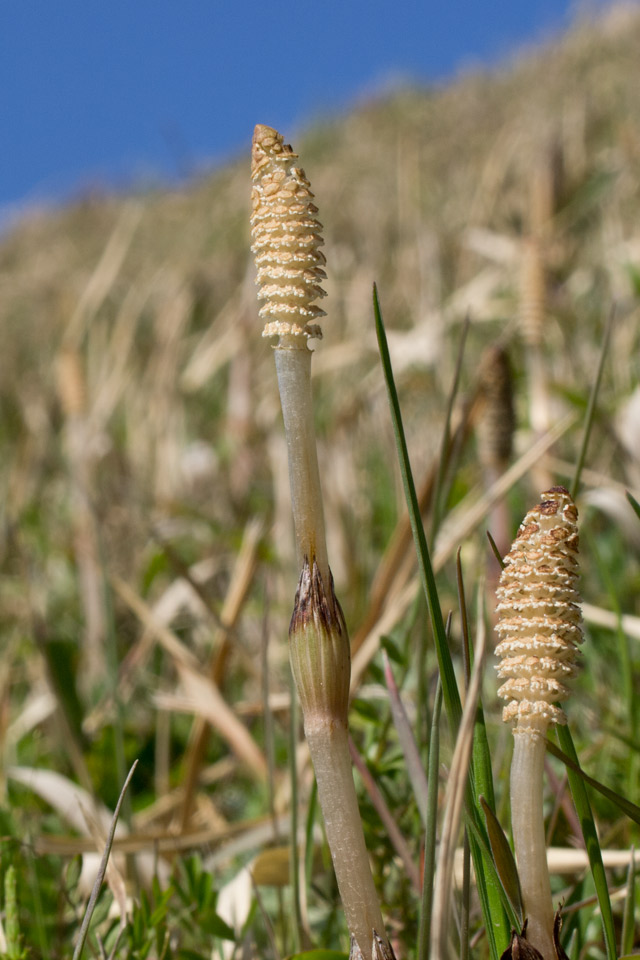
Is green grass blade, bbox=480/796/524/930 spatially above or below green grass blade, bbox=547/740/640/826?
below

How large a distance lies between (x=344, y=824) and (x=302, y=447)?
18 cm

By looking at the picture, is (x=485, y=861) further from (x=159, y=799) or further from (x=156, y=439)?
(x=156, y=439)

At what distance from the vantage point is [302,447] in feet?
1.56

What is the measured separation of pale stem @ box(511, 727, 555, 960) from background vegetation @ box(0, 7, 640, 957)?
0.09 m

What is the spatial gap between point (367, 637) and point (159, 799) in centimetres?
44

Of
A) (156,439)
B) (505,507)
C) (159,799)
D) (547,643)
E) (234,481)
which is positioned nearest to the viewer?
(547,643)

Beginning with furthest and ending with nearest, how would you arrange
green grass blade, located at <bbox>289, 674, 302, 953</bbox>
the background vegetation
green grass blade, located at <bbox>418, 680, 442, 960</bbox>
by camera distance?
the background vegetation, green grass blade, located at <bbox>289, 674, 302, 953</bbox>, green grass blade, located at <bbox>418, 680, 442, 960</bbox>

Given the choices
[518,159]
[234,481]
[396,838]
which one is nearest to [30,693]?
[234,481]

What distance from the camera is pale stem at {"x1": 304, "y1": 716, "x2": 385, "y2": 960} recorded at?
456mm

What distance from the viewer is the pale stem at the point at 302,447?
0.47 meters

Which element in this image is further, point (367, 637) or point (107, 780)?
point (107, 780)

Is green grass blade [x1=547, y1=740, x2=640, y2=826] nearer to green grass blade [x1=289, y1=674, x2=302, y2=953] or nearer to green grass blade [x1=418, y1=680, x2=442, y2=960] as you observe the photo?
green grass blade [x1=418, y1=680, x2=442, y2=960]

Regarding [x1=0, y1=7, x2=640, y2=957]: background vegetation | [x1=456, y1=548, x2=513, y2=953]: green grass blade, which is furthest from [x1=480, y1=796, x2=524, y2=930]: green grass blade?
[x1=0, y1=7, x2=640, y2=957]: background vegetation

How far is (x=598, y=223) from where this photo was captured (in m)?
3.78
